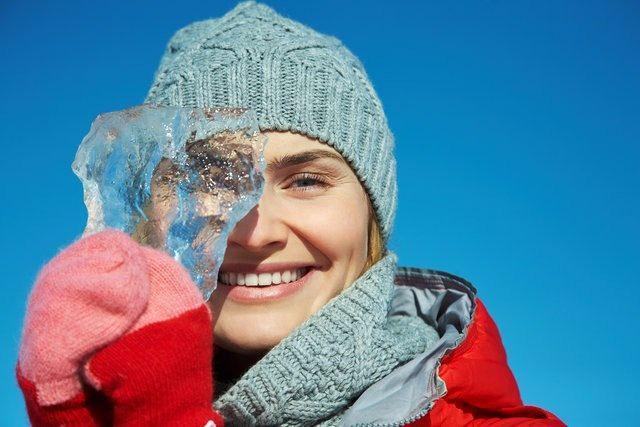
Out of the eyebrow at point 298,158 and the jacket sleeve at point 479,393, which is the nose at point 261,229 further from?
the jacket sleeve at point 479,393

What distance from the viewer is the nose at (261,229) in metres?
2.28

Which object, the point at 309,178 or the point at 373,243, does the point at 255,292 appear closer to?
the point at 309,178

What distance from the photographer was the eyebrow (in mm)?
2408

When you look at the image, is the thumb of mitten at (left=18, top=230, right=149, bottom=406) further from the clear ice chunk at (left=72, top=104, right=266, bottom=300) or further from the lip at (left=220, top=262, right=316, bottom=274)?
the lip at (left=220, top=262, right=316, bottom=274)

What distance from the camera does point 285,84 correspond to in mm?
2623

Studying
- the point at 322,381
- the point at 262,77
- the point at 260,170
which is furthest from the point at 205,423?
the point at 262,77

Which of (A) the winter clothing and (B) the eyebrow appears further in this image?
(B) the eyebrow

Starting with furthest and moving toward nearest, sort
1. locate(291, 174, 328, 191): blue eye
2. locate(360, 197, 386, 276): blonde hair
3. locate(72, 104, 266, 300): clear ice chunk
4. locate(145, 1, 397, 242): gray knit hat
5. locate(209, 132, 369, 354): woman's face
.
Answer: locate(360, 197, 386, 276): blonde hair < locate(145, 1, 397, 242): gray knit hat < locate(291, 174, 328, 191): blue eye < locate(209, 132, 369, 354): woman's face < locate(72, 104, 266, 300): clear ice chunk

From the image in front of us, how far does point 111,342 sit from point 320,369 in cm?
97

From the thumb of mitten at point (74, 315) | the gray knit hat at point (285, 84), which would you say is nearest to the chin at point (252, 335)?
the gray knit hat at point (285, 84)

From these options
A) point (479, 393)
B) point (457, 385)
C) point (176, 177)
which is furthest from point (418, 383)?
point (176, 177)

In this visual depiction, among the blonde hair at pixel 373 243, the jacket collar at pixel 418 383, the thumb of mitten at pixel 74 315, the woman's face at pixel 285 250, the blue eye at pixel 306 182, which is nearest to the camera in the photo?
the thumb of mitten at pixel 74 315

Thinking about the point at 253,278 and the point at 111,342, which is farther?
the point at 253,278

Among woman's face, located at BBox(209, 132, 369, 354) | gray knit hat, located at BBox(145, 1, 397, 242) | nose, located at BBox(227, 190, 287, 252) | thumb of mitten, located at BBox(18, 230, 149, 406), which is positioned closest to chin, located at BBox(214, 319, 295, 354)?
woman's face, located at BBox(209, 132, 369, 354)
